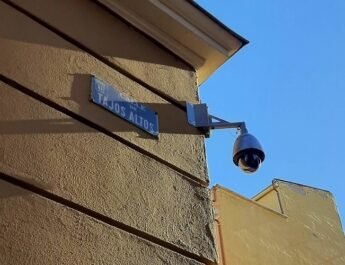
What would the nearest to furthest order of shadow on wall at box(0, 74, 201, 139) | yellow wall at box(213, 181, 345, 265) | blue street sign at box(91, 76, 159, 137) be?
shadow on wall at box(0, 74, 201, 139), blue street sign at box(91, 76, 159, 137), yellow wall at box(213, 181, 345, 265)

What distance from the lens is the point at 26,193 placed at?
2.39 meters

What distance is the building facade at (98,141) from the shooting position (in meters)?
2.41

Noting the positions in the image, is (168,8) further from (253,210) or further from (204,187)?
(253,210)

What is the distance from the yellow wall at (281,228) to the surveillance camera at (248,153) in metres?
2.75

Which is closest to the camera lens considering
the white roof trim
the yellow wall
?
the white roof trim

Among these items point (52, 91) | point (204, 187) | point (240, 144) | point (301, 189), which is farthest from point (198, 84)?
point (301, 189)

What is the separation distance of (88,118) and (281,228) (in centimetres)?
488

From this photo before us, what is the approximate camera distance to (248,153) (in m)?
3.73

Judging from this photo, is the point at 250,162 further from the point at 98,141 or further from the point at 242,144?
the point at 98,141

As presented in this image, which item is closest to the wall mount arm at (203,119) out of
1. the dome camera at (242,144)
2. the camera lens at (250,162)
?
the dome camera at (242,144)

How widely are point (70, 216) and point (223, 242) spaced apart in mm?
4165

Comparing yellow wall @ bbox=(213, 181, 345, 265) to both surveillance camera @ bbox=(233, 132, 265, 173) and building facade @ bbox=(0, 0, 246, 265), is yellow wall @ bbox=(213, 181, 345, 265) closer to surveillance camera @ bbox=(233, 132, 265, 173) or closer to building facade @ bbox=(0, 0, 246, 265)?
surveillance camera @ bbox=(233, 132, 265, 173)

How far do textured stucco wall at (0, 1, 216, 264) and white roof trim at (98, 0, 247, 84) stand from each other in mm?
127

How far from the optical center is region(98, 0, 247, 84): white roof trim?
141 inches
